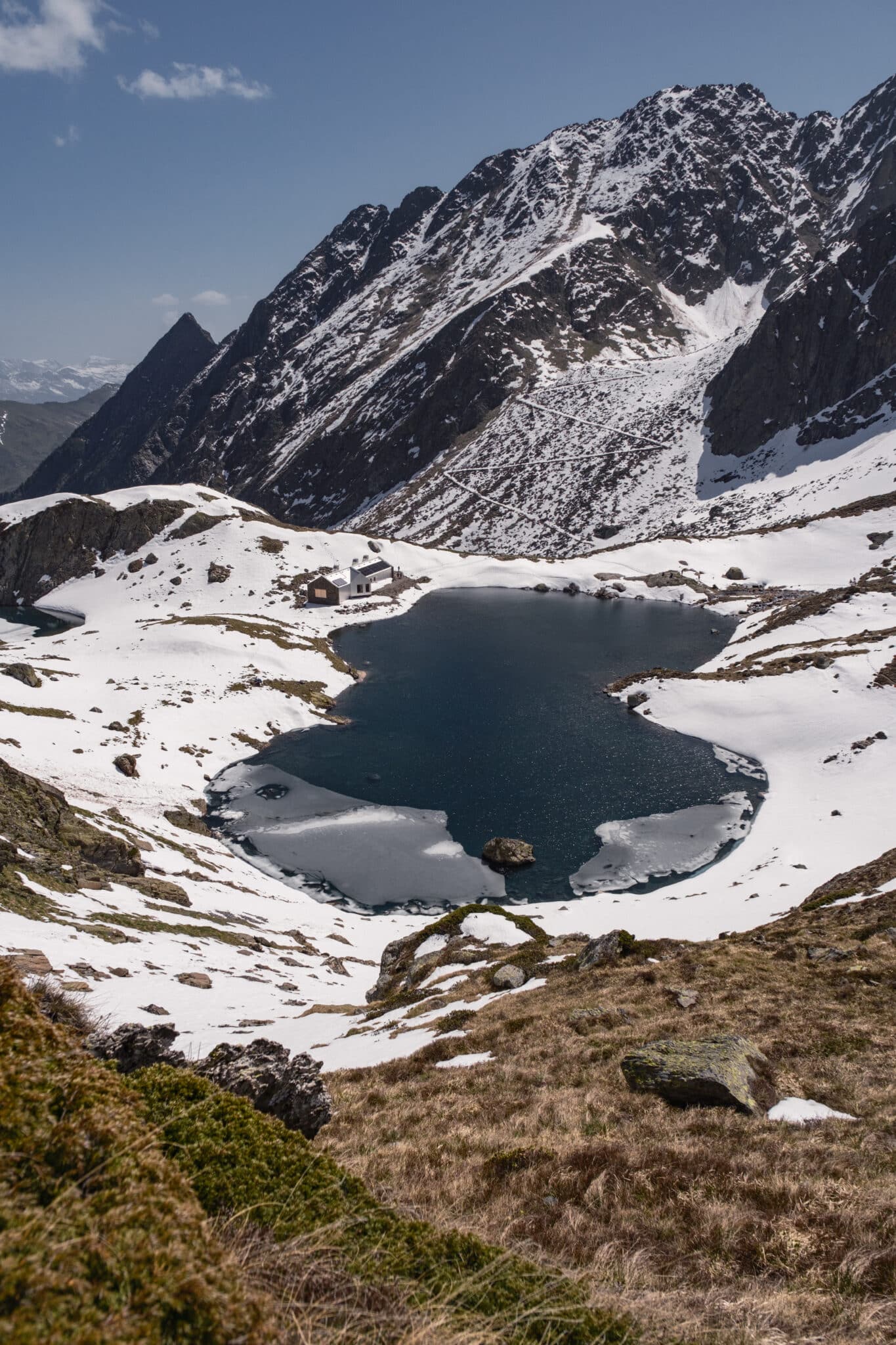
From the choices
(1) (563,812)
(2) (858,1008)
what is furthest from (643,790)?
(2) (858,1008)

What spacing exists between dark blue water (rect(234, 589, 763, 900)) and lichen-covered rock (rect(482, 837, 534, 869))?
73cm

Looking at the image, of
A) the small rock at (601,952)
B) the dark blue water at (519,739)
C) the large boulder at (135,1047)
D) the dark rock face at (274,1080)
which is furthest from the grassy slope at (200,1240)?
the dark blue water at (519,739)

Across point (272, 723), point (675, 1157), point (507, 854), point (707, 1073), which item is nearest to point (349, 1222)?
point (675, 1157)

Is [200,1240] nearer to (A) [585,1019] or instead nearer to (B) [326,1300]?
(B) [326,1300]

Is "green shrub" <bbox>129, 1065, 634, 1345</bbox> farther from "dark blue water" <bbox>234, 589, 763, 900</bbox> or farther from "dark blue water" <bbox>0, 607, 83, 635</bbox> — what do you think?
"dark blue water" <bbox>0, 607, 83, 635</bbox>

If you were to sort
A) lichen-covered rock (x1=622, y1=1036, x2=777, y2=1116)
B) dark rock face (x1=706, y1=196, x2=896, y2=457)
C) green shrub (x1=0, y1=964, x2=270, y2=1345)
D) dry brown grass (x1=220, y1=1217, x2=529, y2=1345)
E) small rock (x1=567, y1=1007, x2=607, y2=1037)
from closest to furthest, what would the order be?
green shrub (x1=0, y1=964, x2=270, y2=1345) < dry brown grass (x1=220, y1=1217, x2=529, y2=1345) < lichen-covered rock (x1=622, y1=1036, x2=777, y2=1116) < small rock (x1=567, y1=1007, x2=607, y2=1037) < dark rock face (x1=706, y1=196, x2=896, y2=457)

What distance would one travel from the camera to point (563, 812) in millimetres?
42531

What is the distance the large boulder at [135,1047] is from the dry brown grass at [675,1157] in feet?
9.53

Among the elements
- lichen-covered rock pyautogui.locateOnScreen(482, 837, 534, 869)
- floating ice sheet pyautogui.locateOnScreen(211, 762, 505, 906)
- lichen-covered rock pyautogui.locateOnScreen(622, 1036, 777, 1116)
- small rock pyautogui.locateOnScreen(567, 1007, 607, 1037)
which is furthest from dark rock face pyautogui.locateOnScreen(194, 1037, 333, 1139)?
lichen-covered rock pyautogui.locateOnScreen(482, 837, 534, 869)

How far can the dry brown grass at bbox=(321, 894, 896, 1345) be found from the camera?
632cm

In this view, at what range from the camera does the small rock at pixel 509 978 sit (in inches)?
803

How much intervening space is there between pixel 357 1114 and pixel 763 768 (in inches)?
1639

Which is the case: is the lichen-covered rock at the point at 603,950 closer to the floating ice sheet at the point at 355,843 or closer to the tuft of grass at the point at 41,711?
the floating ice sheet at the point at 355,843

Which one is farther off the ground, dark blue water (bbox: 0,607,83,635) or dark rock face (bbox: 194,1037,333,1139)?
dark blue water (bbox: 0,607,83,635)
